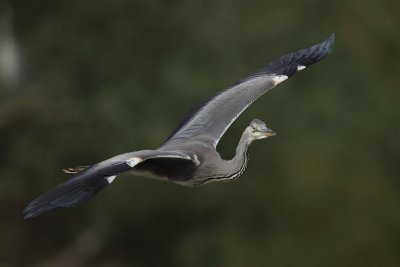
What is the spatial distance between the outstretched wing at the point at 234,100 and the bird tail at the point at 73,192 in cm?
212

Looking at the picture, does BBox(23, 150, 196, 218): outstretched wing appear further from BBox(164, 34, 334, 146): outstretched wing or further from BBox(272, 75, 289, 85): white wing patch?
BBox(272, 75, 289, 85): white wing patch

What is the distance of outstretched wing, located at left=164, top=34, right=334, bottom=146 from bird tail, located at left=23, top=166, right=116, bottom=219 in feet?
6.95

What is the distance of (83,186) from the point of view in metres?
11.7

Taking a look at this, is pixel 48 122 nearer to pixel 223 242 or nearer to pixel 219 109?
pixel 223 242

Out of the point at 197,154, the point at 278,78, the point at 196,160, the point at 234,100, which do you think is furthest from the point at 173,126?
the point at 196,160

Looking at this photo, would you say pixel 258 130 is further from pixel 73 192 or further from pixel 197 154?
pixel 73 192

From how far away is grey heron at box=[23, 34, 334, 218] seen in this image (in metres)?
11.7

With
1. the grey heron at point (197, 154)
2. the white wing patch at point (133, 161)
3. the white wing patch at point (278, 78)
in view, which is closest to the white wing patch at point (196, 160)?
the grey heron at point (197, 154)

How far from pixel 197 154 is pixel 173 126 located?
12524 millimetres

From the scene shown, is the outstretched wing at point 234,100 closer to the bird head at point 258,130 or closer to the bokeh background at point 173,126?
the bird head at point 258,130

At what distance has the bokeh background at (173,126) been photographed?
77.5 feet

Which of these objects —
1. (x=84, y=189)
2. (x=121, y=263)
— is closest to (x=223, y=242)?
(x=121, y=263)

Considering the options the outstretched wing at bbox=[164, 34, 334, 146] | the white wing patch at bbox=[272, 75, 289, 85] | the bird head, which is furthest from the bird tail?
the white wing patch at bbox=[272, 75, 289, 85]

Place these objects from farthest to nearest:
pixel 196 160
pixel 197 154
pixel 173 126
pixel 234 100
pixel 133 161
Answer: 1. pixel 173 126
2. pixel 234 100
3. pixel 197 154
4. pixel 196 160
5. pixel 133 161
